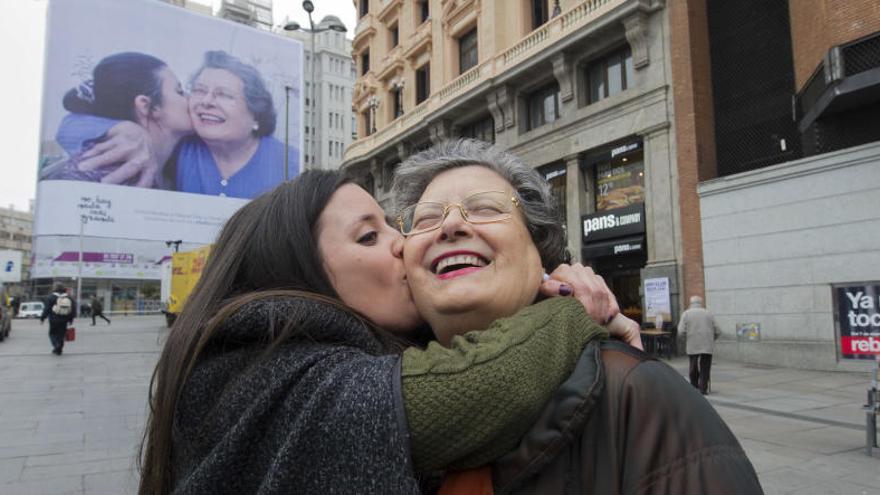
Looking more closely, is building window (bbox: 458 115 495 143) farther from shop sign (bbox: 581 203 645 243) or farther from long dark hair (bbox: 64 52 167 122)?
long dark hair (bbox: 64 52 167 122)

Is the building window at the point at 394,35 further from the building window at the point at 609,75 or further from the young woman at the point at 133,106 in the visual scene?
the young woman at the point at 133,106

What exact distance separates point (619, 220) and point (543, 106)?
638cm

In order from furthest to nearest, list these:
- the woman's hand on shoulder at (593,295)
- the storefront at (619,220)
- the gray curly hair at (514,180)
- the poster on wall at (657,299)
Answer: the storefront at (619,220) → the poster on wall at (657,299) → the gray curly hair at (514,180) → the woman's hand on shoulder at (593,295)

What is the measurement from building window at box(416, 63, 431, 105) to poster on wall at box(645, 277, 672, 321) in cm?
1735

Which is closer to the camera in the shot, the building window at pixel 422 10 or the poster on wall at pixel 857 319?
the poster on wall at pixel 857 319

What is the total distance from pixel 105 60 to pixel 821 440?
2127 inches

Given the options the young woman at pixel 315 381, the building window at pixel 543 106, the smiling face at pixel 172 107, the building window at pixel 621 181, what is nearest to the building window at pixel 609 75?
the building window at pixel 543 106

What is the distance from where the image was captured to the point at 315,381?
131 cm

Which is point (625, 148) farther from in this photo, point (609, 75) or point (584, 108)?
point (609, 75)

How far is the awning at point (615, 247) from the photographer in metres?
17.8

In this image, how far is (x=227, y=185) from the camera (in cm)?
5169

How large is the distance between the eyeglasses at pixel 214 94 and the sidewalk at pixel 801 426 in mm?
49011

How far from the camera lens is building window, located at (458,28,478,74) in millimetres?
26266

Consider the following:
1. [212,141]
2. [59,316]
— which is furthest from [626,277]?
[212,141]
